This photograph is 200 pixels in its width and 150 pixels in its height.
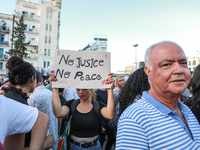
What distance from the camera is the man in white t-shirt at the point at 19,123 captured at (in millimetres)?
1193

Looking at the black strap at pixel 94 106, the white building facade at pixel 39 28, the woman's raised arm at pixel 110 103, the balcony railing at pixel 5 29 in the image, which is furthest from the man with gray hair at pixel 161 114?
the balcony railing at pixel 5 29

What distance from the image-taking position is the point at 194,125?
4.50 ft

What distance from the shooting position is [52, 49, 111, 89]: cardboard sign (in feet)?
8.19

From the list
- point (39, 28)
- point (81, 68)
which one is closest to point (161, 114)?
point (81, 68)

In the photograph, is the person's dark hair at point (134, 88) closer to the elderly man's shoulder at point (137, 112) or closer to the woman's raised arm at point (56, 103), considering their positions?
the woman's raised arm at point (56, 103)

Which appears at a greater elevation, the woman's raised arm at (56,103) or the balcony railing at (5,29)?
the balcony railing at (5,29)

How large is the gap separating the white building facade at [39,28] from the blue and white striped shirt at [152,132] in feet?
120

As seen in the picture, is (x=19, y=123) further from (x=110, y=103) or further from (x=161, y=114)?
(x=110, y=103)

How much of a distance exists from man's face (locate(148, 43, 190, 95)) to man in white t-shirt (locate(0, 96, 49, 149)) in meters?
1.12

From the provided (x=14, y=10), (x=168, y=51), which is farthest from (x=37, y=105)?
(x=14, y=10)

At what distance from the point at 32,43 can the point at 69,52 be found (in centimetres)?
3809

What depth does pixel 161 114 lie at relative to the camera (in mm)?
1237

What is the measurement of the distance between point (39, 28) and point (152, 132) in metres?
41.1

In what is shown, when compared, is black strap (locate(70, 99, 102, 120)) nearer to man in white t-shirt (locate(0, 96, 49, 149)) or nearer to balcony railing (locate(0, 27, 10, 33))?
man in white t-shirt (locate(0, 96, 49, 149))
